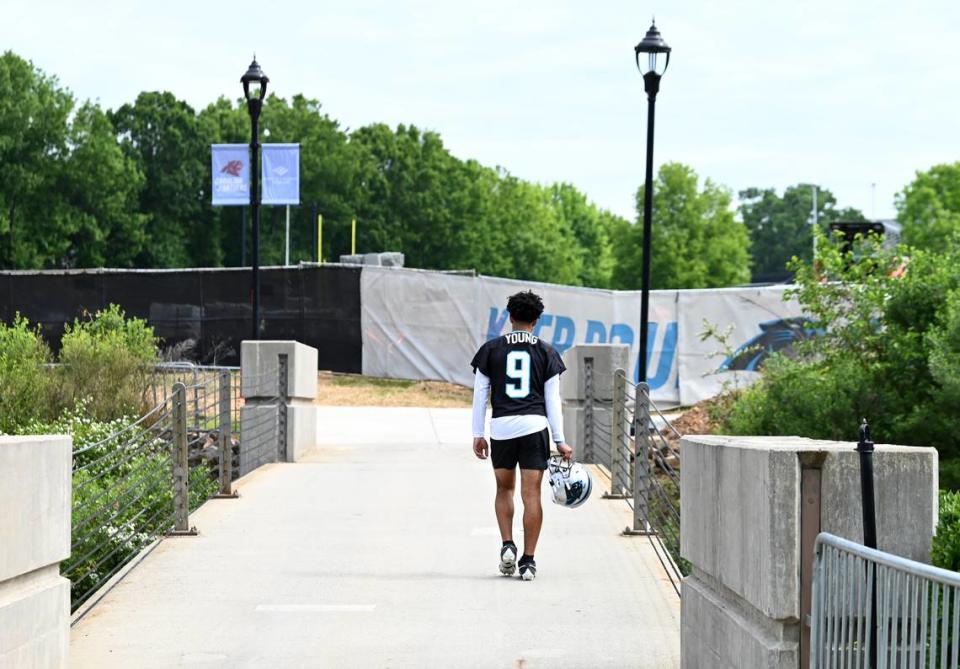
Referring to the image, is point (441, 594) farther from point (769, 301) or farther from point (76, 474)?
point (769, 301)

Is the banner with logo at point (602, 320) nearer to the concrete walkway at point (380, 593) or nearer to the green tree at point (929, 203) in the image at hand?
the concrete walkway at point (380, 593)

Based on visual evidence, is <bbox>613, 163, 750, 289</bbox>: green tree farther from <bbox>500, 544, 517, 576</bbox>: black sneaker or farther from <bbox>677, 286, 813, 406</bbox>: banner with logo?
<bbox>500, 544, 517, 576</bbox>: black sneaker

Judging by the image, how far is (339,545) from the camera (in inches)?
454

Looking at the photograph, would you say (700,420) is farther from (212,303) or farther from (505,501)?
(505,501)

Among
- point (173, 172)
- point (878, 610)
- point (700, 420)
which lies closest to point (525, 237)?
point (173, 172)

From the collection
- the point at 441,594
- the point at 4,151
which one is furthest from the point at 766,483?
the point at 4,151

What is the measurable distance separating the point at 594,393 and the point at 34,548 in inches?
455

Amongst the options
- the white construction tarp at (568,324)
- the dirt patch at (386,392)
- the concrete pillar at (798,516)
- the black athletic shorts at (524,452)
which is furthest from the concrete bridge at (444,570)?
the white construction tarp at (568,324)

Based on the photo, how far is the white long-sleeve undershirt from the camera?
9.84 metres

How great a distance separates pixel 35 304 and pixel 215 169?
11273 mm

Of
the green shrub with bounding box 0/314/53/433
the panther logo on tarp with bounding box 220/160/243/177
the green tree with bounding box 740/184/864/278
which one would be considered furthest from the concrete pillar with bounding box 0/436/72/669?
the green tree with bounding box 740/184/864/278

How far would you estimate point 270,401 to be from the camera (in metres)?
18.1

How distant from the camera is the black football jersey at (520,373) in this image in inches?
388

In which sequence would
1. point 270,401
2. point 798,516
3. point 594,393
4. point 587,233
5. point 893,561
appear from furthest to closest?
point 587,233 → point 270,401 → point 594,393 → point 798,516 → point 893,561
